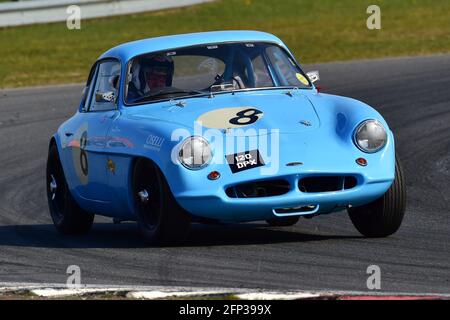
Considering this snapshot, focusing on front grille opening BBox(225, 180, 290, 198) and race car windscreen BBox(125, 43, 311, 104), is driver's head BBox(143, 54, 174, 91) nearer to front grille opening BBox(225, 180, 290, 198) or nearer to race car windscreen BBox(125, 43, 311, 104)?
race car windscreen BBox(125, 43, 311, 104)

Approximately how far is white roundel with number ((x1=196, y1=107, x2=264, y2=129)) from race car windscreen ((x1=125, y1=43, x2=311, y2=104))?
701mm

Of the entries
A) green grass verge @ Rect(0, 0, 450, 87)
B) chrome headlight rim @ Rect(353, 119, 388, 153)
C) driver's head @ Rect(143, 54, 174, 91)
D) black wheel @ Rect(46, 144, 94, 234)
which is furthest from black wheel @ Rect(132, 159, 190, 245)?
green grass verge @ Rect(0, 0, 450, 87)

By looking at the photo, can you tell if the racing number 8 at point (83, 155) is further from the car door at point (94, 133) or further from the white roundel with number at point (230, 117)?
the white roundel with number at point (230, 117)

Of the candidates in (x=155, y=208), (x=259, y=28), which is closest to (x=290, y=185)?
(x=155, y=208)

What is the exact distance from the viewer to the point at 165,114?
26.4 ft

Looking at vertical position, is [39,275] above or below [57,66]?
above

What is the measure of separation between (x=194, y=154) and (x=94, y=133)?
1558 millimetres

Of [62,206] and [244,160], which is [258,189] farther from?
[62,206]

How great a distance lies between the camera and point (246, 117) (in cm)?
783

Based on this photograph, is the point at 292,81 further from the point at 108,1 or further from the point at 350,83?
the point at 108,1

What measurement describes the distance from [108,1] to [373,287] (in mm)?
20196

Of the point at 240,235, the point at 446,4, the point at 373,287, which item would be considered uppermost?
the point at 373,287
